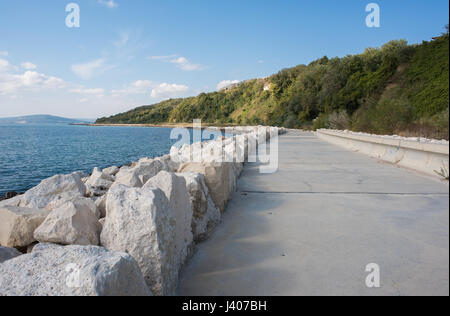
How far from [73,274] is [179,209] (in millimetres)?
1237

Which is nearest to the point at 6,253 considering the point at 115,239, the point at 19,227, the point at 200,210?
the point at 19,227

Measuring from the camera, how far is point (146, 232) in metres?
2.11

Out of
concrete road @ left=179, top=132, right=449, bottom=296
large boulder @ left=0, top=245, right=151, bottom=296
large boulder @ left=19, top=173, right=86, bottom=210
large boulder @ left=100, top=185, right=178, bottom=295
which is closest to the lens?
concrete road @ left=179, top=132, right=449, bottom=296

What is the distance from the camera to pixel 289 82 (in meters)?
77.9

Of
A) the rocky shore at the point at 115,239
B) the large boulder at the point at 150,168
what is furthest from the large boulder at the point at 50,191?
the rocky shore at the point at 115,239

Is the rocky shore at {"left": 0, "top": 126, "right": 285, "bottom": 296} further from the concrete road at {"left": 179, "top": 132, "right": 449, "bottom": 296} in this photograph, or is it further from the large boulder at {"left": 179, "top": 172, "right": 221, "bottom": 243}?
the concrete road at {"left": 179, "top": 132, "right": 449, "bottom": 296}

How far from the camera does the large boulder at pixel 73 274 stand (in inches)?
59.2

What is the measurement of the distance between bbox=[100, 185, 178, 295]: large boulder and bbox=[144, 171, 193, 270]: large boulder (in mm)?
177

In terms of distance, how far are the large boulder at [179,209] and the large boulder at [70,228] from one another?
0.58 m

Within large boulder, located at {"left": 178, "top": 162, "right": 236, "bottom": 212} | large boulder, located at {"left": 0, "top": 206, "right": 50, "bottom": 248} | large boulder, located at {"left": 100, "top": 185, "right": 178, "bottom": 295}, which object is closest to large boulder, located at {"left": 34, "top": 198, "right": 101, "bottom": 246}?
large boulder, located at {"left": 100, "top": 185, "right": 178, "bottom": 295}

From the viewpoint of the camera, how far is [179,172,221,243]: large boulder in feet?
10.2
